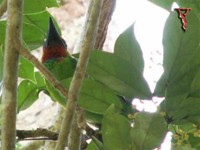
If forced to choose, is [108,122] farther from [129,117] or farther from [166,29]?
[166,29]

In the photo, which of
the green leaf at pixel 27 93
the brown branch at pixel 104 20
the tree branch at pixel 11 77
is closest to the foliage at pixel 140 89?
the tree branch at pixel 11 77

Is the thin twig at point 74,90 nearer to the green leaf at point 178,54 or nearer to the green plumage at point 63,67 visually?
the green leaf at point 178,54

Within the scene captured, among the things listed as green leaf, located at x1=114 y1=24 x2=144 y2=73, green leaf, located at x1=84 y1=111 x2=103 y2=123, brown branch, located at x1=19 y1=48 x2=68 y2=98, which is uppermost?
→ green leaf, located at x1=114 y1=24 x2=144 y2=73

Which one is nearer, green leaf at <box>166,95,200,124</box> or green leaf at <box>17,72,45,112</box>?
green leaf at <box>166,95,200,124</box>

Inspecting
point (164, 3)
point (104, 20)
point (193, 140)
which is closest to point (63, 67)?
point (104, 20)

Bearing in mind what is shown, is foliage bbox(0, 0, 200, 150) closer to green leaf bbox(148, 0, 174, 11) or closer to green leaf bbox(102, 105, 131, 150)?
green leaf bbox(102, 105, 131, 150)

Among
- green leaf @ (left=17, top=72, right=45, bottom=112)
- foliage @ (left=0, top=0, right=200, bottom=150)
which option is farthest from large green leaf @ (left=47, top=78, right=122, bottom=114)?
green leaf @ (left=17, top=72, right=45, bottom=112)

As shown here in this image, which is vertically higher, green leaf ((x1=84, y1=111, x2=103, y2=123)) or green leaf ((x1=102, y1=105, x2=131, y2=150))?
green leaf ((x1=102, y1=105, x2=131, y2=150))

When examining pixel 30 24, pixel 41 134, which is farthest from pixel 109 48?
pixel 41 134
